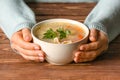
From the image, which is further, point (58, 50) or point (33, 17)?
point (33, 17)

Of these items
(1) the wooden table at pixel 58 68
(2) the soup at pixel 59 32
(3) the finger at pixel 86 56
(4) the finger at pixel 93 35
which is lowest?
(1) the wooden table at pixel 58 68

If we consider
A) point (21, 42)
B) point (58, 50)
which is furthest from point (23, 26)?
point (58, 50)

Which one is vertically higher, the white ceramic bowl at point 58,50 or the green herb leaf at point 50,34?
the green herb leaf at point 50,34

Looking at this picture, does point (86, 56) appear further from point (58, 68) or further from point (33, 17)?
point (33, 17)

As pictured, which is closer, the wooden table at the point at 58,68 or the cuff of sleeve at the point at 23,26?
the wooden table at the point at 58,68

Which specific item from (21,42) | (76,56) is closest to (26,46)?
(21,42)

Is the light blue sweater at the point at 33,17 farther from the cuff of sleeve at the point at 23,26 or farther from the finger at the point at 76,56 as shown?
the finger at the point at 76,56

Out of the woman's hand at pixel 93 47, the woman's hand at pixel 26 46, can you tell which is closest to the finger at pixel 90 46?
the woman's hand at pixel 93 47
